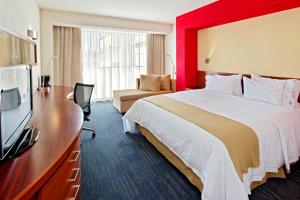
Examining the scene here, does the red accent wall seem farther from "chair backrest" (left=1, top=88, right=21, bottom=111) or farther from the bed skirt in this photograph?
"chair backrest" (left=1, top=88, right=21, bottom=111)

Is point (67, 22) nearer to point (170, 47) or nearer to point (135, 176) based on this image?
point (170, 47)

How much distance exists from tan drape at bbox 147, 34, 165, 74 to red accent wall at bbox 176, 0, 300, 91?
1274mm

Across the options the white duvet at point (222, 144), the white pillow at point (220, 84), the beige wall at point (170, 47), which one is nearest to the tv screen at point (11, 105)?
the white duvet at point (222, 144)

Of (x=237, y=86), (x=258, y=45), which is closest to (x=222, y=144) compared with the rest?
(x=237, y=86)

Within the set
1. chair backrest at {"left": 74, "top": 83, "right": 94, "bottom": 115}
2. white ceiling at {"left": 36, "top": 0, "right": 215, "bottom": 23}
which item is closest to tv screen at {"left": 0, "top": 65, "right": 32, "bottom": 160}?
chair backrest at {"left": 74, "top": 83, "right": 94, "bottom": 115}


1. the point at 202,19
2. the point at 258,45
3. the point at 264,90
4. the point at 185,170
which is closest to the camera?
the point at 185,170

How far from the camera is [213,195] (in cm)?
166

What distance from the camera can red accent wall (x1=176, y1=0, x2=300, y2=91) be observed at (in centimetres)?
318

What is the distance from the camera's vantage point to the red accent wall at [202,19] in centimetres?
318

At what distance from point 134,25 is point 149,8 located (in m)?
1.23

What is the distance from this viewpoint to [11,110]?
1107 millimetres

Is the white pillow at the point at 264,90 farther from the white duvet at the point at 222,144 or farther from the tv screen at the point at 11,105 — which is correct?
the tv screen at the point at 11,105

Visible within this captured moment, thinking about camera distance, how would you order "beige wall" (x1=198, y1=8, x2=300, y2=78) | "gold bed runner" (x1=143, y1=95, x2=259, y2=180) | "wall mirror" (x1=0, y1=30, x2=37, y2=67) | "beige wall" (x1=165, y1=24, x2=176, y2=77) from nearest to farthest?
"wall mirror" (x1=0, y1=30, x2=37, y2=67) < "gold bed runner" (x1=143, y1=95, x2=259, y2=180) < "beige wall" (x1=198, y1=8, x2=300, y2=78) < "beige wall" (x1=165, y1=24, x2=176, y2=77)

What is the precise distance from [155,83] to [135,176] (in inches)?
129
